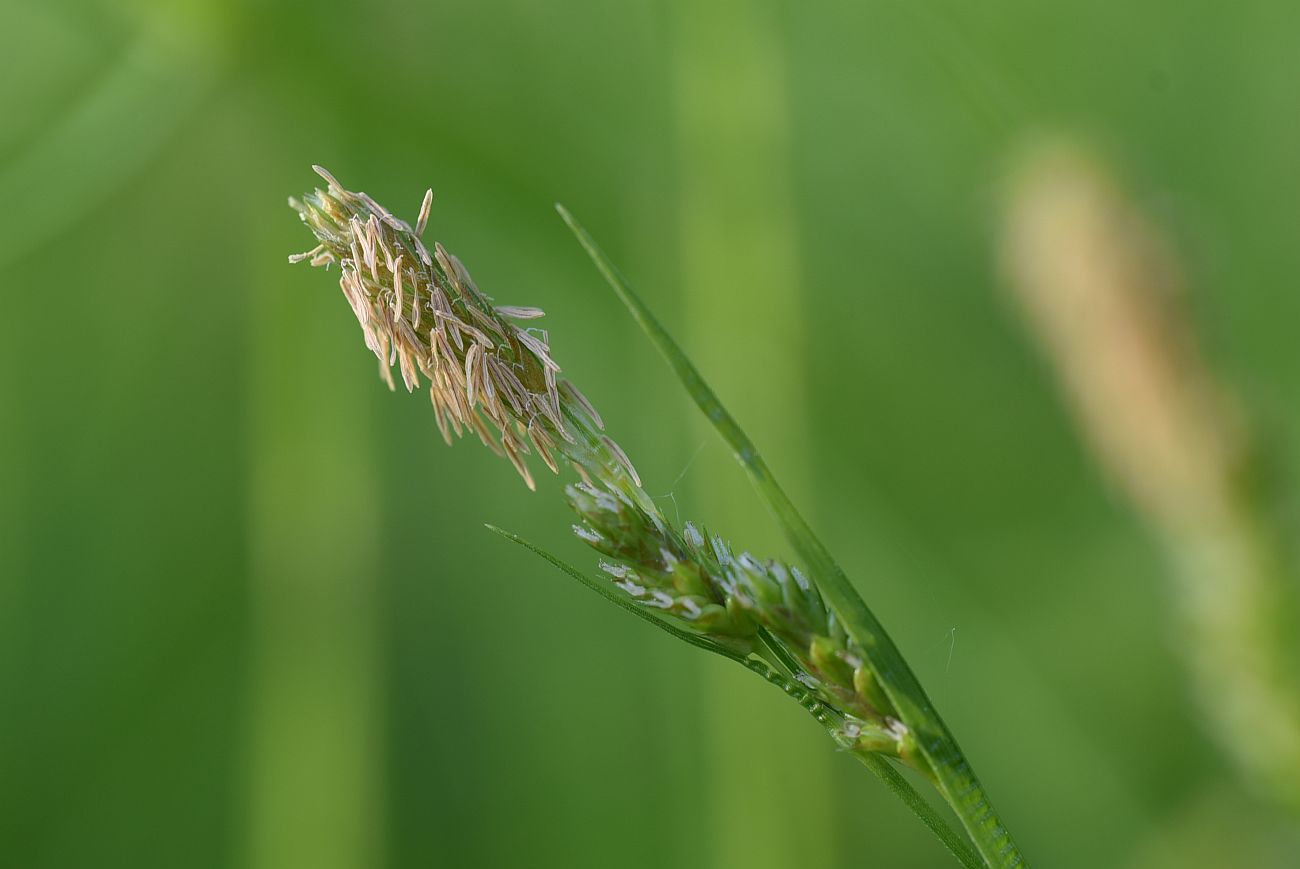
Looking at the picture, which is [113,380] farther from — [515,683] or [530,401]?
[530,401]

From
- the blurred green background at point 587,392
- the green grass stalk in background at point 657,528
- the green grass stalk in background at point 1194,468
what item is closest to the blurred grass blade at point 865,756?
the green grass stalk in background at point 657,528

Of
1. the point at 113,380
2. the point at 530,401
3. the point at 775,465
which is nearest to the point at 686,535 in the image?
the point at 530,401

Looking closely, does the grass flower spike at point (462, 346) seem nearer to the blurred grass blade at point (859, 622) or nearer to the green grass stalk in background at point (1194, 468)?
the blurred grass blade at point (859, 622)

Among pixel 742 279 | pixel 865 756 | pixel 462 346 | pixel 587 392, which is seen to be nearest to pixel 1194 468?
pixel 865 756

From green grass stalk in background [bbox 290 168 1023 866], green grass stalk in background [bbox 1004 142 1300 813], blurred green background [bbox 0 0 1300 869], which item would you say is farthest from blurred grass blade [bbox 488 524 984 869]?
blurred green background [bbox 0 0 1300 869]

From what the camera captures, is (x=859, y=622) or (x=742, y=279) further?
(x=742, y=279)

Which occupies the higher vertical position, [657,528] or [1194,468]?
[657,528]

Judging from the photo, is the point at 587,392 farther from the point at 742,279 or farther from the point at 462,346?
the point at 462,346

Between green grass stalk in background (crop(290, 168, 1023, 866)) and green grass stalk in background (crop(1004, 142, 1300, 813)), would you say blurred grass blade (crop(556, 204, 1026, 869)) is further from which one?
green grass stalk in background (crop(1004, 142, 1300, 813))
